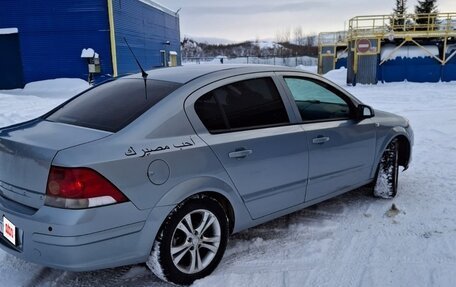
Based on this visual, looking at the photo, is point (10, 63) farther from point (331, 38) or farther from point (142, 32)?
point (331, 38)

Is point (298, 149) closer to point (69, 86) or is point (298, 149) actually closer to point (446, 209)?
point (446, 209)

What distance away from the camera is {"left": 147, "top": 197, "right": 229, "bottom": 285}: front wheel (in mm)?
3064

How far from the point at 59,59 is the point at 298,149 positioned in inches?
793

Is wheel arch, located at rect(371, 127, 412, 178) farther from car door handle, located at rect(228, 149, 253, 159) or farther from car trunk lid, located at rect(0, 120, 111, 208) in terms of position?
car trunk lid, located at rect(0, 120, 111, 208)

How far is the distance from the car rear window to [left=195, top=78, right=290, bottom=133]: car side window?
31cm

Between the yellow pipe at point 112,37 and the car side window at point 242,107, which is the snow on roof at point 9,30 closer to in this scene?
the yellow pipe at point 112,37

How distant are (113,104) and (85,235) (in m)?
1.15

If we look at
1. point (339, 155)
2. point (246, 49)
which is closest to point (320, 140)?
point (339, 155)

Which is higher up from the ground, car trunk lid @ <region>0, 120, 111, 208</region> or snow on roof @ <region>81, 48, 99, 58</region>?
snow on roof @ <region>81, 48, 99, 58</region>

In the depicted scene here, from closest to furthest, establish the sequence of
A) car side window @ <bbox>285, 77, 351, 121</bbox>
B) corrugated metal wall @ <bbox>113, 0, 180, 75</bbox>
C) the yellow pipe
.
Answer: car side window @ <bbox>285, 77, 351, 121</bbox>, the yellow pipe, corrugated metal wall @ <bbox>113, 0, 180, 75</bbox>

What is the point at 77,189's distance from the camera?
8.80ft

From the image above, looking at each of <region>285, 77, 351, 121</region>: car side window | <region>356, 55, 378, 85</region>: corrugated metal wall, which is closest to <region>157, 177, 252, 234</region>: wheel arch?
<region>285, 77, 351, 121</region>: car side window

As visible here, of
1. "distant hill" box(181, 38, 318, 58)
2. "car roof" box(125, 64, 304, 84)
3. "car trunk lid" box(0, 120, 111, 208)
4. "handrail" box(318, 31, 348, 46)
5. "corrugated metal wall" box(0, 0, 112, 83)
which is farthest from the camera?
"distant hill" box(181, 38, 318, 58)

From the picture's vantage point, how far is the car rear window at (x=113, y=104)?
3180mm
